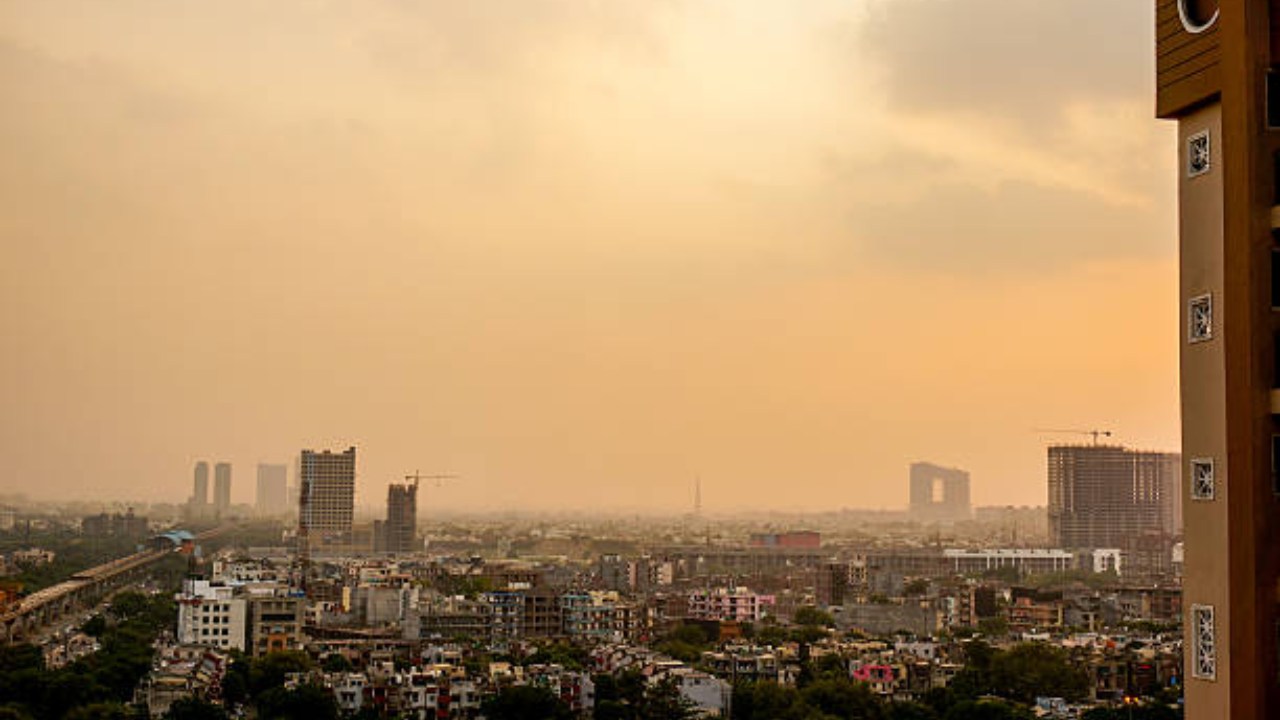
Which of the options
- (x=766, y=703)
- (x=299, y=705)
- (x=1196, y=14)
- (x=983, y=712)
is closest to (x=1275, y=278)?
(x=1196, y=14)

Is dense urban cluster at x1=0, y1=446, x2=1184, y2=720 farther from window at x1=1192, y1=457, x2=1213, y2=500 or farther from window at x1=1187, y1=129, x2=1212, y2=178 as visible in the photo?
window at x1=1187, y1=129, x2=1212, y2=178

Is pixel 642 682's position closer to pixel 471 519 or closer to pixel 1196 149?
pixel 1196 149

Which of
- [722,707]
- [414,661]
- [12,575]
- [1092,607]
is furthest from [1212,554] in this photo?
[12,575]

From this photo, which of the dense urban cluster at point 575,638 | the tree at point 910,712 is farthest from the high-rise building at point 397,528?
the tree at point 910,712

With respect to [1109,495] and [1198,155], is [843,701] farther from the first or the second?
[1109,495]

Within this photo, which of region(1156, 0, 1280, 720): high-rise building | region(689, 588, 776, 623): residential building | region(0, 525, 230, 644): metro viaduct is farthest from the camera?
region(689, 588, 776, 623): residential building

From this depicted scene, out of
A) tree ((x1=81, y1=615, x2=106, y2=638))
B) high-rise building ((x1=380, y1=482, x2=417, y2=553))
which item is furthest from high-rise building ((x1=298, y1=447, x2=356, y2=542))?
tree ((x1=81, y1=615, x2=106, y2=638))
